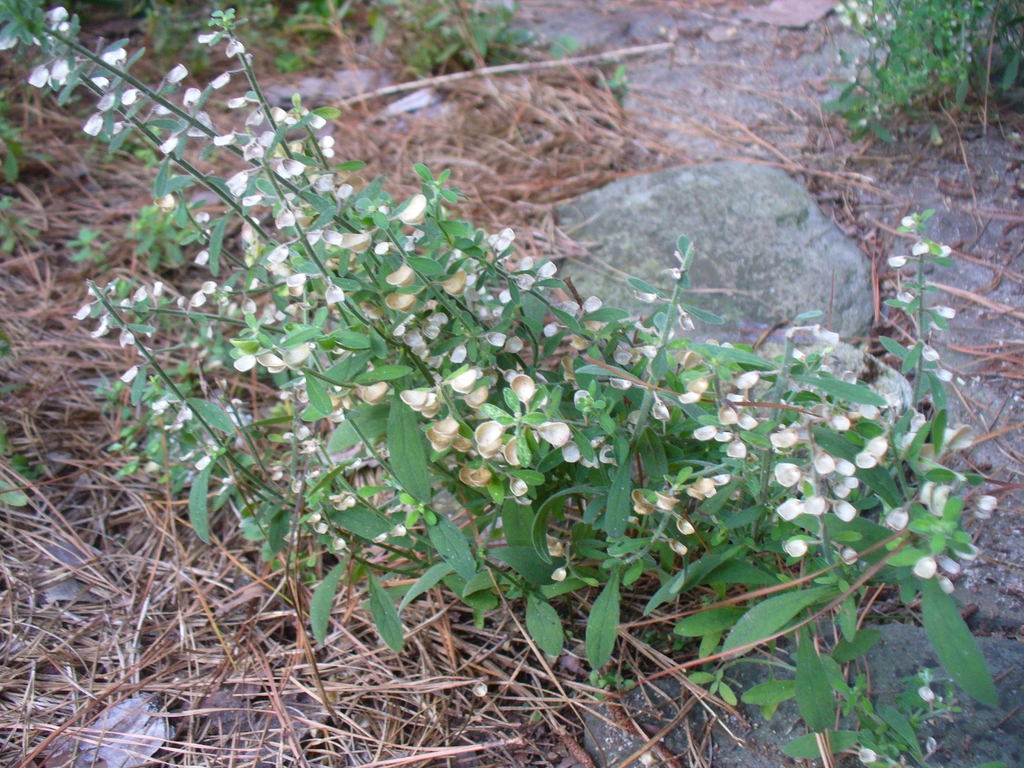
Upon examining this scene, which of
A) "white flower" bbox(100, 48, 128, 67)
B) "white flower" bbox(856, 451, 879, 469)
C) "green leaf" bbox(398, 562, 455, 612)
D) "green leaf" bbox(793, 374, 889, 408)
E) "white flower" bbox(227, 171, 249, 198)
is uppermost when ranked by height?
"white flower" bbox(100, 48, 128, 67)

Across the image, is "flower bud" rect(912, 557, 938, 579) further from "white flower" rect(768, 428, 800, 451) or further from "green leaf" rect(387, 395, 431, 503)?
"green leaf" rect(387, 395, 431, 503)

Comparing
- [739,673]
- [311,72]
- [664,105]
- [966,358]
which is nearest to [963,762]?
[739,673]

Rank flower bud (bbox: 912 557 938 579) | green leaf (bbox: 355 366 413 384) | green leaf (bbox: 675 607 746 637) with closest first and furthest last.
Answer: flower bud (bbox: 912 557 938 579)
green leaf (bbox: 355 366 413 384)
green leaf (bbox: 675 607 746 637)

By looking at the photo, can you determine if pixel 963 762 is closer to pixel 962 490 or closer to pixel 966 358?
pixel 962 490

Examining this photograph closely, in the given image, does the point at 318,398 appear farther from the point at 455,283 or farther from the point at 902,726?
the point at 902,726

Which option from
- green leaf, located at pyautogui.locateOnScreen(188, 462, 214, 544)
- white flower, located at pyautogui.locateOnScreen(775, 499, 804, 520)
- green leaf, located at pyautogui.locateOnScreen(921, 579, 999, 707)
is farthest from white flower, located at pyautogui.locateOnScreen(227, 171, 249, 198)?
green leaf, located at pyautogui.locateOnScreen(921, 579, 999, 707)

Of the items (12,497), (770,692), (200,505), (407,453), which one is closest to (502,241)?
(407,453)
